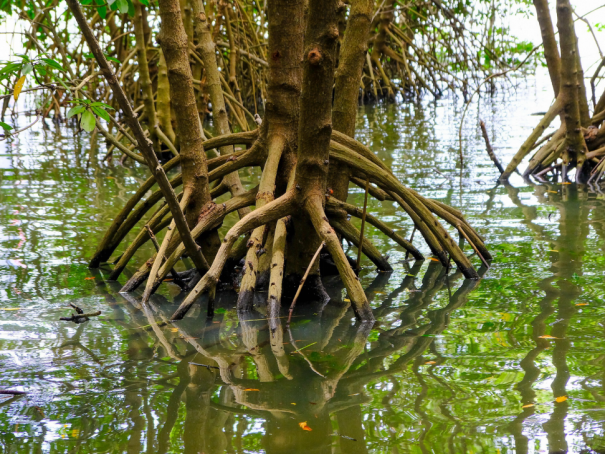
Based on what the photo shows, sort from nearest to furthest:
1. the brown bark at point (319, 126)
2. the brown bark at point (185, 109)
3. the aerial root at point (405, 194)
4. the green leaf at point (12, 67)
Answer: the green leaf at point (12, 67) < the brown bark at point (319, 126) < the brown bark at point (185, 109) < the aerial root at point (405, 194)

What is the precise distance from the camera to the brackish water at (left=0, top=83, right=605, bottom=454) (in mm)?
2426

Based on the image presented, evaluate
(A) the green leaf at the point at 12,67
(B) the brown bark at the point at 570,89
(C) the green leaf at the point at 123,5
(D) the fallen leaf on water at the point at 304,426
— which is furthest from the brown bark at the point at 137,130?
(B) the brown bark at the point at 570,89

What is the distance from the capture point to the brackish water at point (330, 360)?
2.43 meters

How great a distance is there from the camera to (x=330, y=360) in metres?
3.12

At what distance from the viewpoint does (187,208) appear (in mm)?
4324

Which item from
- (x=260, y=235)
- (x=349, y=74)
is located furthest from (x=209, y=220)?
(x=349, y=74)

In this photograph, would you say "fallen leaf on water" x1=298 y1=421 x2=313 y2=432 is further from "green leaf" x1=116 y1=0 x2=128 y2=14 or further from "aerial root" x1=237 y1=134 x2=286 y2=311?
"green leaf" x1=116 y1=0 x2=128 y2=14

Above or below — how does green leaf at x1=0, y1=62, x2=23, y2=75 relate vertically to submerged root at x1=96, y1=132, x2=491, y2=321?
above

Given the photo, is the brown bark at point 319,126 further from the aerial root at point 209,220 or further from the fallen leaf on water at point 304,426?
the fallen leaf on water at point 304,426

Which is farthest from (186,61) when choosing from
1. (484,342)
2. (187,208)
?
(484,342)

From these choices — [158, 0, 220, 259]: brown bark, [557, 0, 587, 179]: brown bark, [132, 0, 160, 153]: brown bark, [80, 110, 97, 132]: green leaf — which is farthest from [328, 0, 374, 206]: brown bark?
[132, 0, 160, 153]: brown bark

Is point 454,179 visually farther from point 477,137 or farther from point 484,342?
point 484,342

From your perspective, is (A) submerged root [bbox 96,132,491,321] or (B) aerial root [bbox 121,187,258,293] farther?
(B) aerial root [bbox 121,187,258,293]

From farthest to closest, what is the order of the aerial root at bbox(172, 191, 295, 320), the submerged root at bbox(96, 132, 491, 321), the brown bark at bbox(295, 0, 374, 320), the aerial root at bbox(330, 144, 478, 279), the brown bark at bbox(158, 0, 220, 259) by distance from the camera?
1. the aerial root at bbox(330, 144, 478, 279)
2. the brown bark at bbox(158, 0, 220, 259)
3. the submerged root at bbox(96, 132, 491, 321)
4. the aerial root at bbox(172, 191, 295, 320)
5. the brown bark at bbox(295, 0, 374, 320)
